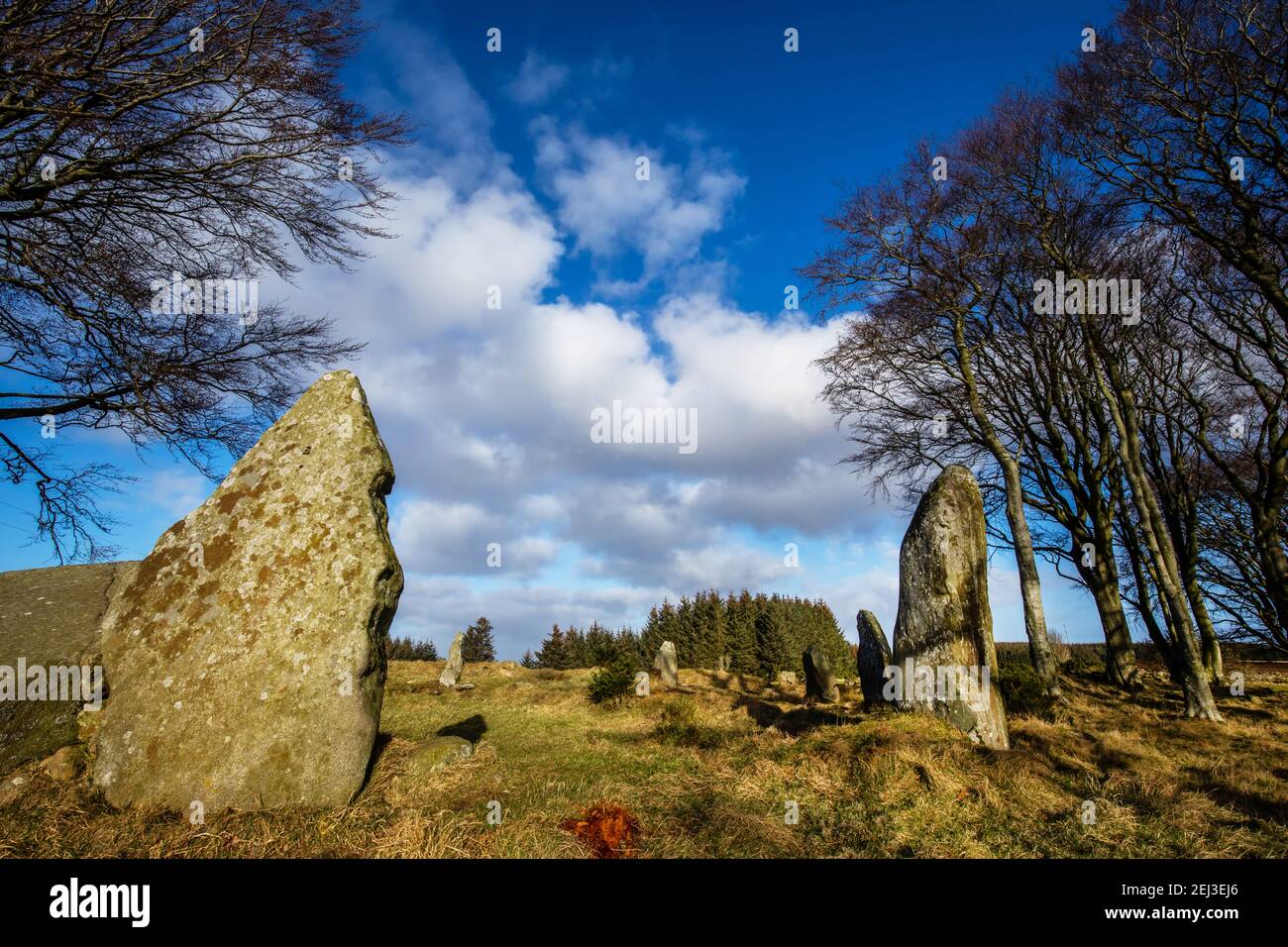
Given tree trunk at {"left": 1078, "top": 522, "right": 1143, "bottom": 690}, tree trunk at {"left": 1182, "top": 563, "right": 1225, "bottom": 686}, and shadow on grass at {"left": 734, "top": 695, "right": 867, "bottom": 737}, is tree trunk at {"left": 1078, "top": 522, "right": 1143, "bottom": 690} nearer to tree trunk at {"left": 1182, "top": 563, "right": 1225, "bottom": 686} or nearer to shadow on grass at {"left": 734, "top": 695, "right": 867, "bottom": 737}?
tree trunk at {"left": 1182, "top": 563, "right": 1225, "bottom": 686}

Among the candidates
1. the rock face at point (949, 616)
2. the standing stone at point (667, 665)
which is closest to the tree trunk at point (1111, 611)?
the rock face at point (949, 616)

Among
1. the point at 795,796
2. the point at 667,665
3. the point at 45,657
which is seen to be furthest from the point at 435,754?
the point at 667,665

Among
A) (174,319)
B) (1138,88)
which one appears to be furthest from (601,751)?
(1138,88)

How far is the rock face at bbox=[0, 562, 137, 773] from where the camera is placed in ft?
16.1

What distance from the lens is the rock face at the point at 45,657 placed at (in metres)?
4.92

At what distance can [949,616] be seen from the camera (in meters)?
8.70

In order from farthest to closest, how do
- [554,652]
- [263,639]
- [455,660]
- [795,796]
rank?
[554,652] < [455,660] < [795,796] < [263,639]

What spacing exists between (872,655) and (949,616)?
3232 mm

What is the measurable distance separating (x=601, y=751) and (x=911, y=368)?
11.3 meters

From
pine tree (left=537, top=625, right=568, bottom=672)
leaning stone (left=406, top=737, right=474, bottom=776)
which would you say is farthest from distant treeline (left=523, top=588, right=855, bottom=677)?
leaning stone (left=406, top=737, right=474, bottom=776)

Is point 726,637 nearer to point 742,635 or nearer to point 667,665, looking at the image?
point 742,635

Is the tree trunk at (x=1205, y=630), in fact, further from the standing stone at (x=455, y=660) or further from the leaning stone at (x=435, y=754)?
the standing stone at (x=455, y=660)

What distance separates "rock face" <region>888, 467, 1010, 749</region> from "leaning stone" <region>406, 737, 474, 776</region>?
5948mm
